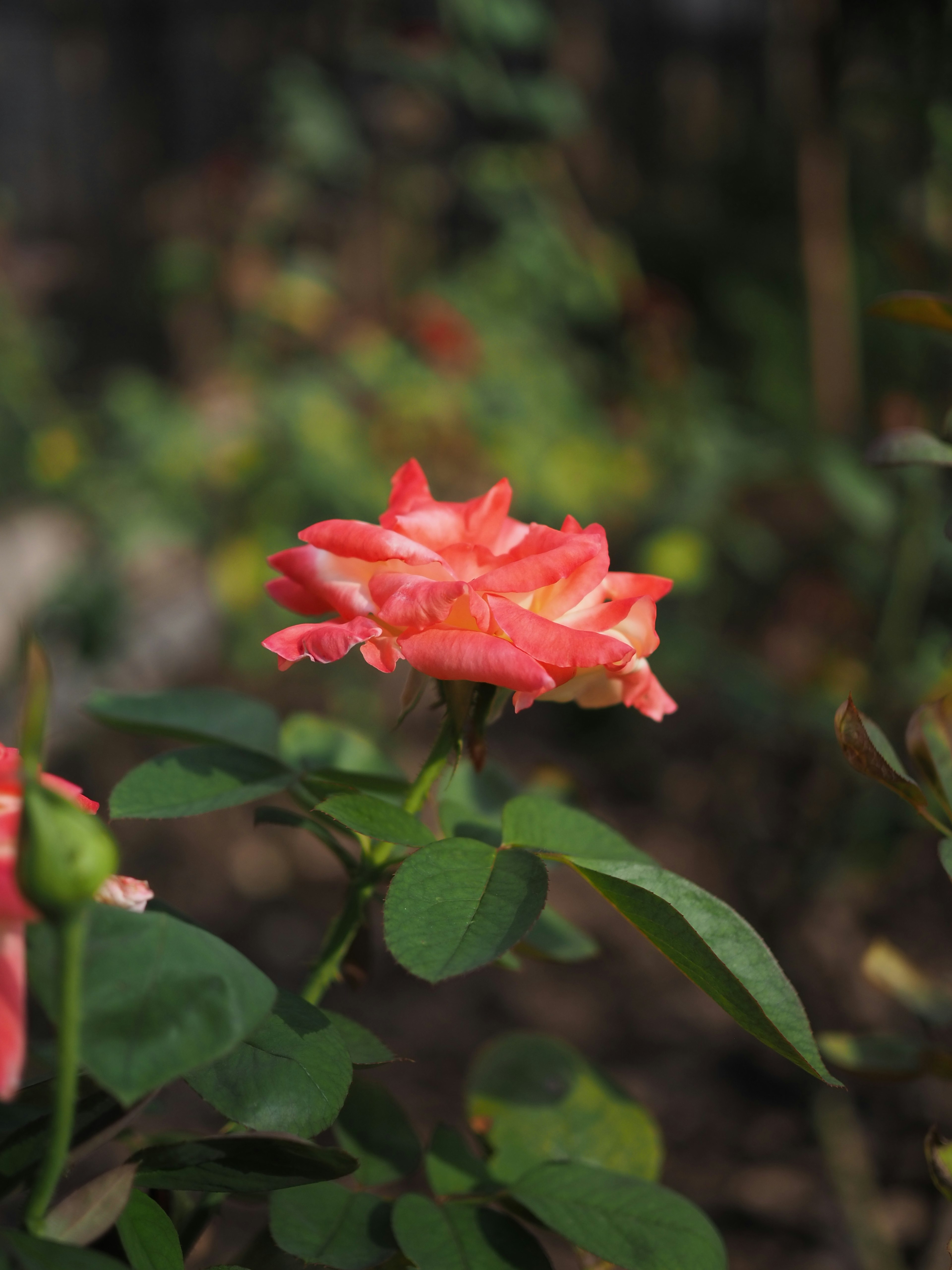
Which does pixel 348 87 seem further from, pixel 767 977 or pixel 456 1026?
pixel 767 977

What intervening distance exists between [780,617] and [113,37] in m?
2.86

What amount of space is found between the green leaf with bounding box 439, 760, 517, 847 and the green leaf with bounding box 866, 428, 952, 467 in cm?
24

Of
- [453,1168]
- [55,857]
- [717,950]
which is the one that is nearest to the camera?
[55,857]

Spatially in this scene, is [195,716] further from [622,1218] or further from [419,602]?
[622,1218]

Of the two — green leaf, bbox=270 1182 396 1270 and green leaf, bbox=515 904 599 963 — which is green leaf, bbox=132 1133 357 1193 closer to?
green leaf, bbox=270 1182 396 1270

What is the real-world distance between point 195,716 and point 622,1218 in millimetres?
295

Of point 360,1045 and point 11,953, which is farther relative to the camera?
point 360,1045

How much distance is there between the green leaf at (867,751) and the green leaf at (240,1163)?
24 centimetres

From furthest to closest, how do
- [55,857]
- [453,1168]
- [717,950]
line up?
[453,1168]
[717,950]
[55,857]

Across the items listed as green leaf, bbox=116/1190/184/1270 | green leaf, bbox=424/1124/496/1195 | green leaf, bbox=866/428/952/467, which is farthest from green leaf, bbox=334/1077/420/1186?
green leaf, bbox=866/428/952/467

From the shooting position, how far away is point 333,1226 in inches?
15.0

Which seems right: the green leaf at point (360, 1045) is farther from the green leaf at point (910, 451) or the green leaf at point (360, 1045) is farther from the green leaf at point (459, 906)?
the green leaf at point (910, 451)

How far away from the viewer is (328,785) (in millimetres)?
427

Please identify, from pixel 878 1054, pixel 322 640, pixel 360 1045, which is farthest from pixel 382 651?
pixel 878 1054
